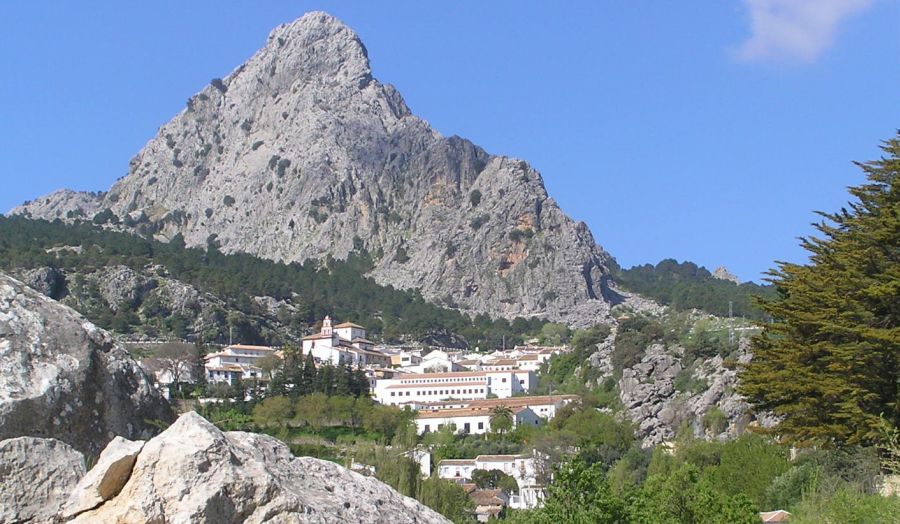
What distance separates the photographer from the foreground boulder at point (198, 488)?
430 centimetres

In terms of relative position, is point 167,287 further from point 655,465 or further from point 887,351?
point 887,351

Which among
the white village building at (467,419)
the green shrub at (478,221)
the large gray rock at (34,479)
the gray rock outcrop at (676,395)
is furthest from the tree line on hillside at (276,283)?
the large gray rock at (34,479)

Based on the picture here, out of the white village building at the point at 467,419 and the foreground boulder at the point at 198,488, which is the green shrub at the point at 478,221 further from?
the foreground boulder at the point at 198,488

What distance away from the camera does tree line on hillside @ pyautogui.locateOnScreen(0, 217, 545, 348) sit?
152 metres

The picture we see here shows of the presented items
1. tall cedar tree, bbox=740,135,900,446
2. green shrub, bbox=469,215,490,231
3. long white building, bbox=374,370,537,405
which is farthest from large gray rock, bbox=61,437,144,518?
green shrub, bbox=469,215,490,231

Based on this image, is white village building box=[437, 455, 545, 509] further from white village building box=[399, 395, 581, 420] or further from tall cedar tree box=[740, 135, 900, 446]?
tall cedar tree box=[740, 135, 900, 446]

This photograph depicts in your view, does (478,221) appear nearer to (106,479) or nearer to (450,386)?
(450,386)

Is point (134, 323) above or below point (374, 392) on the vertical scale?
above

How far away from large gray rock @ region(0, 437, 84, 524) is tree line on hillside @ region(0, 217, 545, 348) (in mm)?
141750

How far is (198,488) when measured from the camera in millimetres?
4309

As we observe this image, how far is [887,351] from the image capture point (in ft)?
77.9

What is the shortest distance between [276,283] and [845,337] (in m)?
144

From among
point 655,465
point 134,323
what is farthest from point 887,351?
point 134,323

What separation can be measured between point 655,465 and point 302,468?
45288 millimetres
